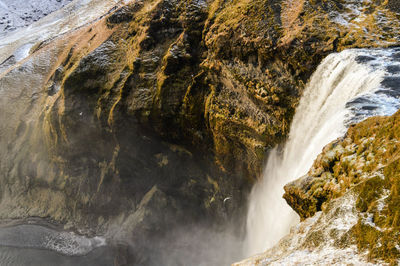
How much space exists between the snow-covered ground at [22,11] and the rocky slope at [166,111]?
73.3 meters

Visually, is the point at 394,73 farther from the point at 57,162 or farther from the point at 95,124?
the point at 57,162

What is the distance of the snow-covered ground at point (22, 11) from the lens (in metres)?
92.1

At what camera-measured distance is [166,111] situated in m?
23.1

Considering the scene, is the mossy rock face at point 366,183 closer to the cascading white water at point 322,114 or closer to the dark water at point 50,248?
the cascading white water at point 322,114

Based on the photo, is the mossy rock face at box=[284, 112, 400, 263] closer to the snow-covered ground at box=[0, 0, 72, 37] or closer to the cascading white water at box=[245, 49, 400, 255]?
Result: the cascading white water at box=[245, 49, 400, 255]

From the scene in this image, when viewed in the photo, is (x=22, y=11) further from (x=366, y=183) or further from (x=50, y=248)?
(x=366, y=183)

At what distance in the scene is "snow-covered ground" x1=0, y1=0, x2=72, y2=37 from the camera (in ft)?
302

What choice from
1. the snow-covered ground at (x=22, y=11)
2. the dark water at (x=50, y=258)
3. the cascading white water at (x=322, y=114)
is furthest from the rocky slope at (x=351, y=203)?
the snow-covered ground at (x=22, y=11)

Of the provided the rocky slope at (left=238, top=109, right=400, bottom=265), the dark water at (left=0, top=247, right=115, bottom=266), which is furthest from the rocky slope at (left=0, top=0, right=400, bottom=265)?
the rocky slope at (left=238, top=109, right=400, bottom=265)

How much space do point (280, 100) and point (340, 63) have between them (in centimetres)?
391

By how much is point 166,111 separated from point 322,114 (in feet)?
40.9

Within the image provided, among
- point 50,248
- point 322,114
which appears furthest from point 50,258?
point 322,114

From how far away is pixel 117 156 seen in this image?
85.7 ft

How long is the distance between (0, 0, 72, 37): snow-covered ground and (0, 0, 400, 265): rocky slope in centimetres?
7326
